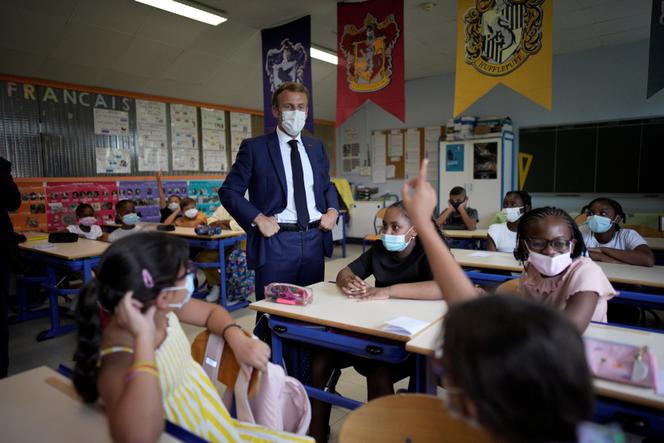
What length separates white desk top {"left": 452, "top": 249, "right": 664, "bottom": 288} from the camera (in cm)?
231

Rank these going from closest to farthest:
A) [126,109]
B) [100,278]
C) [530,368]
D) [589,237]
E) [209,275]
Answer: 1. [530,368]
2. [100,278]
3. [589,237]
4. [209,275]
5. [126,109]

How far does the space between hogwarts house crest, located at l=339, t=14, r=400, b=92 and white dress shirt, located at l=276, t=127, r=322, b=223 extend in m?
1.98

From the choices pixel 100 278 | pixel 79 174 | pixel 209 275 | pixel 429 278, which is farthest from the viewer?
pixel 79 174

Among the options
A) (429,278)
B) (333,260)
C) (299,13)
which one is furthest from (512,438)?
(333,260)

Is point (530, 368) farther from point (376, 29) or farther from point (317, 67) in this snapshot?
point (317, 67)

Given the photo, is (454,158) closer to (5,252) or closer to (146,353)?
(5,252)

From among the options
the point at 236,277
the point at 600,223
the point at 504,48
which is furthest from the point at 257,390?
the point at 236,277

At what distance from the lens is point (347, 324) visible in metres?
1.58

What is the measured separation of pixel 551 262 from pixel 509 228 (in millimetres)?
2147

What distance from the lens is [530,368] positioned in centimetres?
54

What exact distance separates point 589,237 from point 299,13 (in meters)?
Answer: 3.71

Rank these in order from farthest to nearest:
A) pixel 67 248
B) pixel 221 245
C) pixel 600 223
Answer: pixel 221 245 < pixel 67 248 < pixel 600 223

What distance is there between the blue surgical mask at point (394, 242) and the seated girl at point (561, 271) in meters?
0.50

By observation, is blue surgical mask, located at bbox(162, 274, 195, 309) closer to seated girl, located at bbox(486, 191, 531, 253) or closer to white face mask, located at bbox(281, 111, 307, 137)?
white face mask, located at bbox(281, 111, 307, 137)
